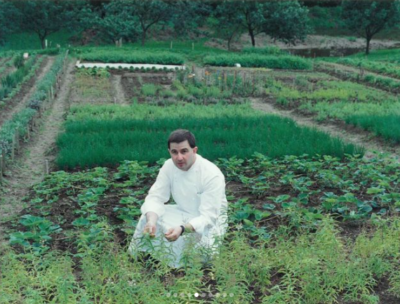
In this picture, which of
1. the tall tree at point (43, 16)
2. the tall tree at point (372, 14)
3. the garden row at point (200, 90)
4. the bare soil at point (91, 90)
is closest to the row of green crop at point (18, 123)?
the bare soil at point (91, 90)

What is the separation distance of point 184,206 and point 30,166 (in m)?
4.69

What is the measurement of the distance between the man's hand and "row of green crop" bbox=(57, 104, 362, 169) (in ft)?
13.5

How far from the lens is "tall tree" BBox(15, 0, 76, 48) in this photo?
3681cm

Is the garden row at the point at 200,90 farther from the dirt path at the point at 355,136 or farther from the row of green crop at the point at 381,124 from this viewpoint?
the row of green crop at the point at 381,124

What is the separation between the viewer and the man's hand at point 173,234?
4414 mm

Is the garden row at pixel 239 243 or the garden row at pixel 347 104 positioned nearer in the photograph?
the garden row at pixel 239 243

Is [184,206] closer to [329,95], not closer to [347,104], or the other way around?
[347,104]

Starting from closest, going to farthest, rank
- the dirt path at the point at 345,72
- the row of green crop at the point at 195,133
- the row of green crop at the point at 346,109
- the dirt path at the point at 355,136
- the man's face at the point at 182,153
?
the man's face at the point at 182,153
the row of green crop at the point at 195,133
the dirt path at the point at 355,136
the row of green crop at the point at 346,109
the dirt path at the point at 345,72

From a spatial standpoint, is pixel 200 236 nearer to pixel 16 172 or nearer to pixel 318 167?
pixel 318 167

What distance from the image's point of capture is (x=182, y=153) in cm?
480

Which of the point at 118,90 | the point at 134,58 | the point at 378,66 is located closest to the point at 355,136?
the point at 118,90

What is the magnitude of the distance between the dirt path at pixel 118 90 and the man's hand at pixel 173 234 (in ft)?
37.2

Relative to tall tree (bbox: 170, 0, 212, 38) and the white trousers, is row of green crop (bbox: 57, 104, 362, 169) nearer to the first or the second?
the white trousers

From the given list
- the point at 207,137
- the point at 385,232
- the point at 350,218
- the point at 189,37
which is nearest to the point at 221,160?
the point at 207,137
